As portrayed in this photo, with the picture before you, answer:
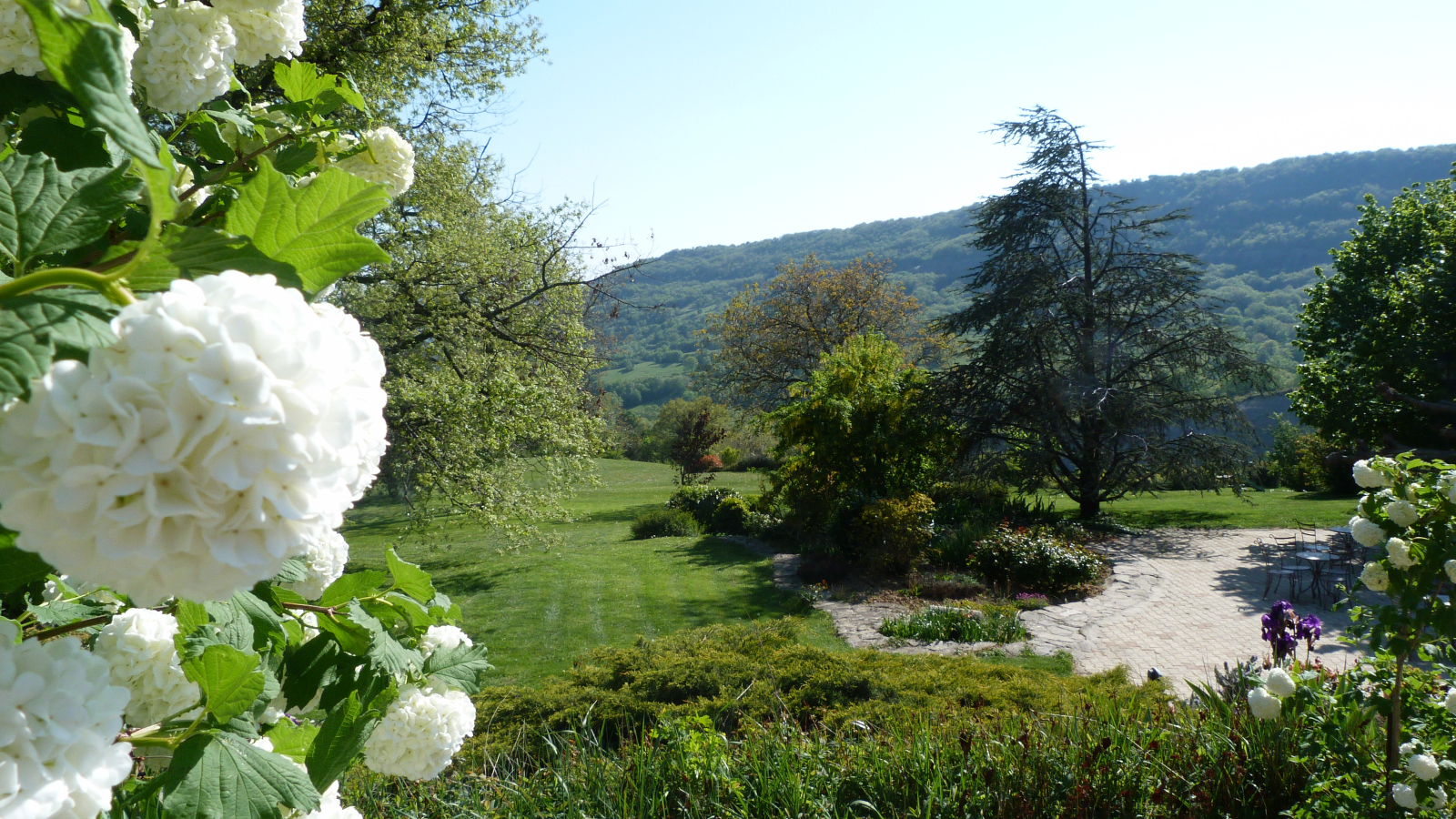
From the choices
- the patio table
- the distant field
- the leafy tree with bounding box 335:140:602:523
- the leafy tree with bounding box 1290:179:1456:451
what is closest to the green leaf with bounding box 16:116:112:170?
the leafy tree with bounding box 335:140:602:523

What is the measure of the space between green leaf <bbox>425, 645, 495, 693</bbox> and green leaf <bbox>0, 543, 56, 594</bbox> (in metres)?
0.89

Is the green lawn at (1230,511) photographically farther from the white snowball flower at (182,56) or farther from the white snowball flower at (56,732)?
the white snowball flower at (56,732)

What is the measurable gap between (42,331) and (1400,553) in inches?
141

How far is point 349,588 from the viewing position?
4.62ft

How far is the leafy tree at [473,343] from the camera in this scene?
916cm

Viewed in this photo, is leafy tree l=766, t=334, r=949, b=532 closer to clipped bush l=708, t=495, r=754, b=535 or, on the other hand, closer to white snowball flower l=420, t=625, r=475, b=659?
clipped bush l=708, t=495, r=754, b=535

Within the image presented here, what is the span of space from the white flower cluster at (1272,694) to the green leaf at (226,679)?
3134 millimetres

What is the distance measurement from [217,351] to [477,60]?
11.0 m

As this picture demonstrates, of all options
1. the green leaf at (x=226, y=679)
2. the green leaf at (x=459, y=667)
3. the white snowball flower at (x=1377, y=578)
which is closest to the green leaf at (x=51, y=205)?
the green leaf at (x=226, y=679)

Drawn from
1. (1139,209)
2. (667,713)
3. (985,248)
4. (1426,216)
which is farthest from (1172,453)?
(667,713)

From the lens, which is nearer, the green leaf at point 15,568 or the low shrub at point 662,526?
the green leaf at point 15,568

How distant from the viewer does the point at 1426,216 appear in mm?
14695

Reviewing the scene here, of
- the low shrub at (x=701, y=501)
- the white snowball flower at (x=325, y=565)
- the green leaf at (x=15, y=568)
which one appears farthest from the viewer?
the low shrub at (x=701, y=501)

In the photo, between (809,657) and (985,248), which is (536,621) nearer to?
(809,657)
